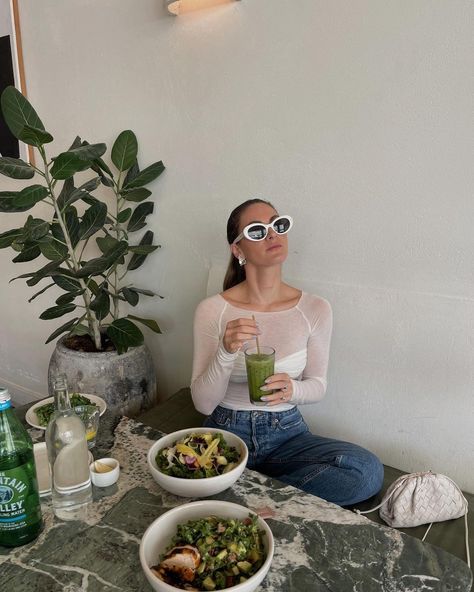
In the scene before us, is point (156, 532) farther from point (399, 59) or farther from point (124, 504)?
point (399, 59)

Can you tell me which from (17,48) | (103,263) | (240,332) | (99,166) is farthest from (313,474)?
(17,48)

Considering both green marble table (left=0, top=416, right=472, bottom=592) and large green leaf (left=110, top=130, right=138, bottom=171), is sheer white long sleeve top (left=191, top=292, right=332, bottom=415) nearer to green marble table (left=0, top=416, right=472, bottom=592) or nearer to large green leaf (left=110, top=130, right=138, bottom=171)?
green marble table (left=0, top=416, right=472, bottom=592)

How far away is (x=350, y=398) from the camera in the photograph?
1.88 m

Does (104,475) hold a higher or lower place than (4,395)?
lower

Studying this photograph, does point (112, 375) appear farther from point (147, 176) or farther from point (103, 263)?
Answer: point (147, 176)

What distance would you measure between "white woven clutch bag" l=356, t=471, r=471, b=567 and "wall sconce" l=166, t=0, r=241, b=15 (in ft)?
6.12

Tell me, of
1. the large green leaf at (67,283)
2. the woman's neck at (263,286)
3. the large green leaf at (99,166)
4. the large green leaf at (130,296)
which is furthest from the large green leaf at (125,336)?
the large green leaf at (99,166)

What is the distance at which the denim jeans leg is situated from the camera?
1421 mm

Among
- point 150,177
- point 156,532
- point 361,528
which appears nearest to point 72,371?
point 150,177

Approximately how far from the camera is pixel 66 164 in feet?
5.83

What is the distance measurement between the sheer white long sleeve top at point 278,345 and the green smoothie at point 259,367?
226mm

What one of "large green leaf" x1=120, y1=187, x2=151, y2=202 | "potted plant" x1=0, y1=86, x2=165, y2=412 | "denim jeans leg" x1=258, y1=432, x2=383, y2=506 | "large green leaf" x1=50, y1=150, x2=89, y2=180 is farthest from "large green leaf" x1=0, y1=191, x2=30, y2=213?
"denim jeans leg" x1=258, y1=432, x2=383, y2=506

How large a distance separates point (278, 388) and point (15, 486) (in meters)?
0.73

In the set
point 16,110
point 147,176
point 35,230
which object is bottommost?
point 35,230
